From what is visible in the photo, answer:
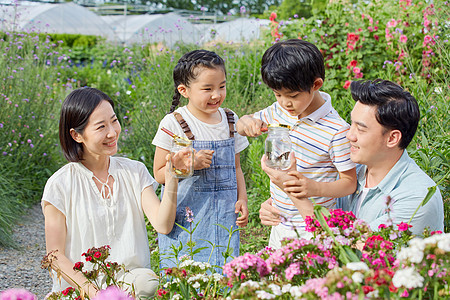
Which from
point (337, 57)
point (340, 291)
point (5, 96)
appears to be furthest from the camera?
point (337, 57)

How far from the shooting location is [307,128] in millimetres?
2129

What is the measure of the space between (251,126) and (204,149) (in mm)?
322

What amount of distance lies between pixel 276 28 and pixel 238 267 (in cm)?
528

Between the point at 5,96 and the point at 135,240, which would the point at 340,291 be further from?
the point at 5,96

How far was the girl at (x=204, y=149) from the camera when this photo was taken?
2.31 m

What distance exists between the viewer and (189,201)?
237 cm

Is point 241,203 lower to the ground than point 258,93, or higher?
lower

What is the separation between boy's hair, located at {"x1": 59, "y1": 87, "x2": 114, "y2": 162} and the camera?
7.73 ft

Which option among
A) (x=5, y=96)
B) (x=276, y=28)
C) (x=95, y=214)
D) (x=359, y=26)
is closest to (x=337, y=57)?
(x=359, y=26)

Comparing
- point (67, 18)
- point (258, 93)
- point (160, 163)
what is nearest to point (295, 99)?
point (160, 163)

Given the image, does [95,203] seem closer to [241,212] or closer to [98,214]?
[98,214]

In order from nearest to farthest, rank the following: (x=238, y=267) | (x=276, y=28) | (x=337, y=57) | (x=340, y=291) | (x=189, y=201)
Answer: (x=340, y=291), (x=238, y=267), (x=189, y=201), (x=337, y=57), (x=276, y=28)

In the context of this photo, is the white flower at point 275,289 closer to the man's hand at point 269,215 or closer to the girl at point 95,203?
the man's hand at point 269,215

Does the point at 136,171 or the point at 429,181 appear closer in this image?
the point at 429,181
